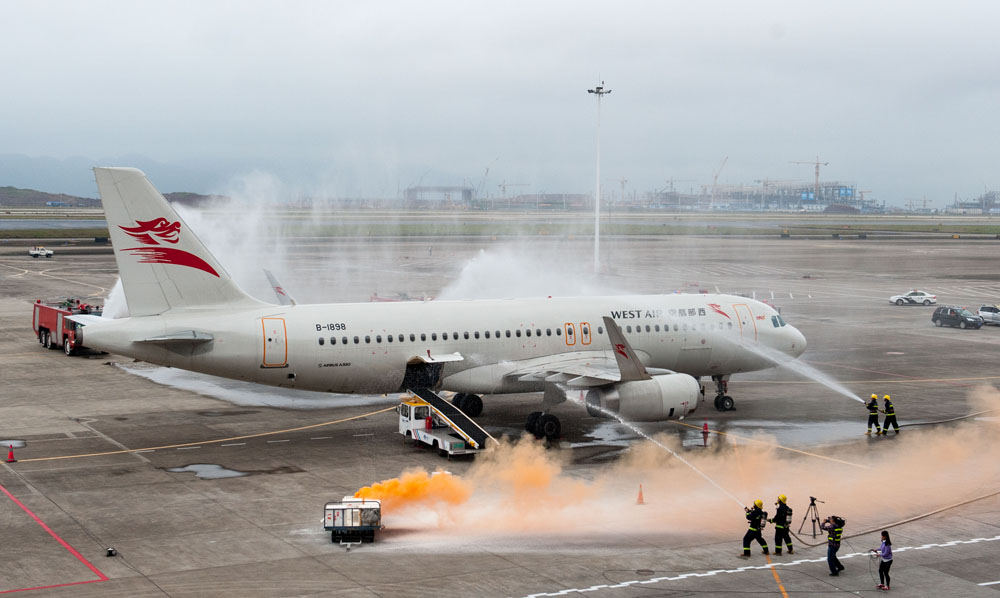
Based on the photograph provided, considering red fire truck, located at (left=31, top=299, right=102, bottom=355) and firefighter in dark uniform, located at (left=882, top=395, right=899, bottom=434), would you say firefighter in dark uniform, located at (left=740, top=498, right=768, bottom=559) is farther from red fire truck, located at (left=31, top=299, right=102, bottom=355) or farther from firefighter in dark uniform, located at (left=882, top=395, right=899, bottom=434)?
red fire truck, located at (left=31, top=299, right=102, bottom=355)

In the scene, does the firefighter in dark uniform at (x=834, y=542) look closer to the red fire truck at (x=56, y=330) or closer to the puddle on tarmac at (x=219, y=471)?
the puddle on tarmac at (x=219, y=471)

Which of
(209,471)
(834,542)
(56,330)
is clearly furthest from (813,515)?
(56,330)

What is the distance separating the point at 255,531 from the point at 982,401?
114 feet

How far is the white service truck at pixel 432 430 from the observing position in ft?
118

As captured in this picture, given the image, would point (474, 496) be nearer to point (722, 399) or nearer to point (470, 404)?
point (470, 404)

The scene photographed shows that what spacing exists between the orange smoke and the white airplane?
9023mm

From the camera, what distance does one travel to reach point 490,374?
134 ft

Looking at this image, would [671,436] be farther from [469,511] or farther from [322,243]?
[322,243]

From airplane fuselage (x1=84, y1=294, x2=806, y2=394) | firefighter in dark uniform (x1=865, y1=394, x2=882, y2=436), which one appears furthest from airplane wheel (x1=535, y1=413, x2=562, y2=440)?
firefighter in dark uniform (x1=865, y1=394, x2=882, y2=436)

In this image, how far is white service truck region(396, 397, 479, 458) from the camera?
118 feet

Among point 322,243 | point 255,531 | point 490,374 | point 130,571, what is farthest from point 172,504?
point 322,243

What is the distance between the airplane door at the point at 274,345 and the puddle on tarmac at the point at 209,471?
4.30 m

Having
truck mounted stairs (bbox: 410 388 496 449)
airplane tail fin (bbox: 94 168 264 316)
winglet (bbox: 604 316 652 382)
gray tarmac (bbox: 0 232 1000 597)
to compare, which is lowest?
gray tarmac (bbox: 0 232 1000 597)

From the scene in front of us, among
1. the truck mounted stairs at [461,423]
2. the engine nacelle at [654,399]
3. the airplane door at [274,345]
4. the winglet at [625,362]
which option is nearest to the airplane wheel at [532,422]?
the truck mounted stairs at [461,423]
